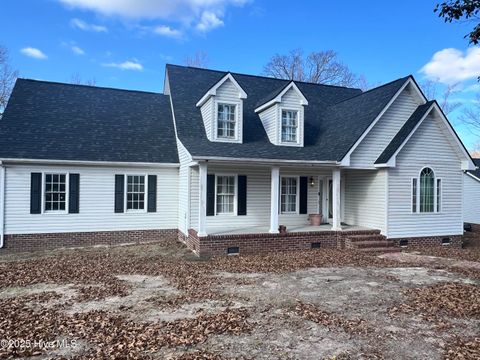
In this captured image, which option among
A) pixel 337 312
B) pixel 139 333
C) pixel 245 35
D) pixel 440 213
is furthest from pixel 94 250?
pixel 245 35

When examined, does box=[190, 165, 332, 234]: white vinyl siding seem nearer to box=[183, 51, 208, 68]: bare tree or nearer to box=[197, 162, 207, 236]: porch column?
box=[197, 162, 207, 236]: porch column

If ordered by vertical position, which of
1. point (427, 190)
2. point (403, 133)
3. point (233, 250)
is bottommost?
point (233, 250)

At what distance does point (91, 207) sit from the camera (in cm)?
1323

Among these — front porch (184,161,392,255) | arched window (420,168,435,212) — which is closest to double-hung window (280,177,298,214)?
front porch (184,161,392,255)

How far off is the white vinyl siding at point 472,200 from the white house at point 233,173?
11.3 meters

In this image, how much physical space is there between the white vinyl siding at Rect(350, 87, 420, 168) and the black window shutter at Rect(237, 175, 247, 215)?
14.0ft

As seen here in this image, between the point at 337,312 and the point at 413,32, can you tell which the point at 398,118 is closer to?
the point at 337,312

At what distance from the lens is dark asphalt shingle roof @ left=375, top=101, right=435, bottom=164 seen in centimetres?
1288

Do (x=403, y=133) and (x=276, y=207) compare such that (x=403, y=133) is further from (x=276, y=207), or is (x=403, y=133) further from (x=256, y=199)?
(x=256, y=199)

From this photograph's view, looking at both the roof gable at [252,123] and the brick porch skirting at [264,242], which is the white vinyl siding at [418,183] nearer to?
the brick porch skirting at [264,242]

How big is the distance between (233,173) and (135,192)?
418cm

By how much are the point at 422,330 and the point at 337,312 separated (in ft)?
4.63

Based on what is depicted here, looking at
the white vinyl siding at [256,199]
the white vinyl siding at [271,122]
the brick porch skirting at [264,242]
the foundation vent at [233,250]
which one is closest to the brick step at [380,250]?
the brick porch skirting at [264,242]

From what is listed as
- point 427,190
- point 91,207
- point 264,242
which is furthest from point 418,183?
point 91,207
